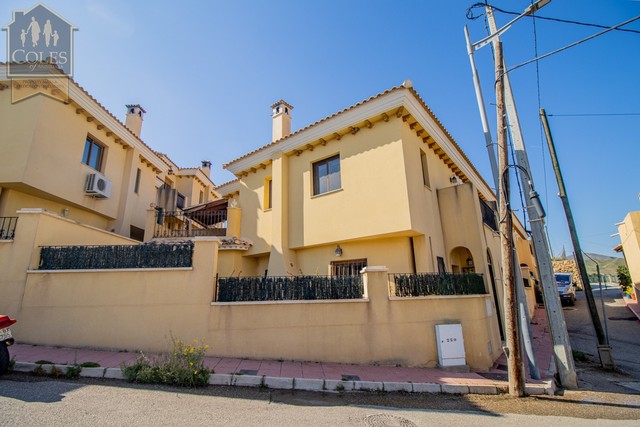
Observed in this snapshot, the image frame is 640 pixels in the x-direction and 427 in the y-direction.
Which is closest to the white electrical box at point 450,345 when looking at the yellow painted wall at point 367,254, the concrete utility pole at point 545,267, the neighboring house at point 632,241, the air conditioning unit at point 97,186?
the concrete utility pole at point 545,267

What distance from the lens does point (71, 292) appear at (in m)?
7.77

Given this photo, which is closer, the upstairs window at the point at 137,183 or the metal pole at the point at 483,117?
the metal pole at the point at 483,117

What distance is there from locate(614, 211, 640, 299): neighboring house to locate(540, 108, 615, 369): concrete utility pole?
1149cm

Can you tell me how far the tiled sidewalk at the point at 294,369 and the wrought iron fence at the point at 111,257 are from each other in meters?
2.03

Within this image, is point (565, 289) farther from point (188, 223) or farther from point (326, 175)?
point (188, 223)

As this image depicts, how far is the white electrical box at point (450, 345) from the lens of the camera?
7.48 m

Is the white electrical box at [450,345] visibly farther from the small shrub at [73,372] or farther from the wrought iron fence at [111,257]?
the small shrub at [73,372]

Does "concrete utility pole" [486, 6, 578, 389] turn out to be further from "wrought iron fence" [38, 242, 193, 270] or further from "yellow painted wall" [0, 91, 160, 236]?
"yellow painted wall" [0, 91, 160, 236]

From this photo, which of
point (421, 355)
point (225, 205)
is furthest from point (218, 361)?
point (225, 205)

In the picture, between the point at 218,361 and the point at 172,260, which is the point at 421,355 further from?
the point at 172,260

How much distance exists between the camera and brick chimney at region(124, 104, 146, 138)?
16.7 m

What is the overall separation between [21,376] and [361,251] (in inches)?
345

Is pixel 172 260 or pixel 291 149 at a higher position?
pixel 291 149

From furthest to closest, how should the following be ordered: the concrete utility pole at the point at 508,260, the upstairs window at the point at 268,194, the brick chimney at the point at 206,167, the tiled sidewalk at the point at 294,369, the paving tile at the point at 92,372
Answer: the brick chimney at the point at 206,167
the upstairs window at the point at 268,194
the tiled sidewalk at the point at 294,369
the concrete utility pole at the point at 508,260
the paving tile at the point at 92,372
